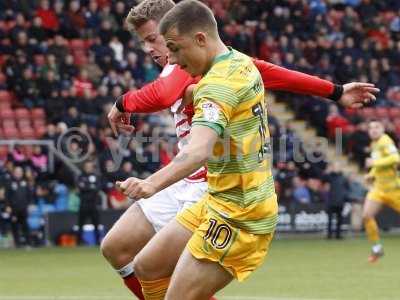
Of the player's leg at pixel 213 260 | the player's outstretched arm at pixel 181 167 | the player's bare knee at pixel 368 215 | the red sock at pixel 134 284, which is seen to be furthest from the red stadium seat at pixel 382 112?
the player's outstretched arm at pixel 181 167

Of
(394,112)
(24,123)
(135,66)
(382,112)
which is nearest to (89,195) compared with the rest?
(24,123)

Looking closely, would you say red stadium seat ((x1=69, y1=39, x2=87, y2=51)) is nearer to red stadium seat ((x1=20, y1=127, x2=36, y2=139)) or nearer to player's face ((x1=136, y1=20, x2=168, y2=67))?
red stadium seat ((x1=20, y1=127, x2=36, y2=139))

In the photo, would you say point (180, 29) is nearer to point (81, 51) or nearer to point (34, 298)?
point (34, 298)

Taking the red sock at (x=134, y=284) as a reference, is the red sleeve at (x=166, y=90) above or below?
above

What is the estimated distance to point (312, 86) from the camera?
7602 mm

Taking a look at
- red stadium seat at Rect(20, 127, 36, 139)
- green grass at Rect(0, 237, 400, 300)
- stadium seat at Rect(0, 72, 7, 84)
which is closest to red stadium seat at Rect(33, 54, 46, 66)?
stadium seat at Rect(0, 72, 7, 84)

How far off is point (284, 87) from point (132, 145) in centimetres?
1498

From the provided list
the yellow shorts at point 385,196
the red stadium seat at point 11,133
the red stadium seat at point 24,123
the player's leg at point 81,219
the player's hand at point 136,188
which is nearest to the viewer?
the player's hand at point 136,188

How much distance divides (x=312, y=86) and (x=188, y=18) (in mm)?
1786

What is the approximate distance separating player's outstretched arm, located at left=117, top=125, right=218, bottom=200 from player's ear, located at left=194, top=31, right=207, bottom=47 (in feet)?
1.89

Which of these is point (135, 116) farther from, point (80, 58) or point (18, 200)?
point (18, 200)

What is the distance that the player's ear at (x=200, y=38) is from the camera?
6.09 metres

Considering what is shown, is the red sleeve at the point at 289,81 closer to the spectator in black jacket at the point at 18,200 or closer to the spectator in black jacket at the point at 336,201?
the spectator in black jacket at the point at 18,200

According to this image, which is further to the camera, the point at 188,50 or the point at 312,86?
the point at 312,86
